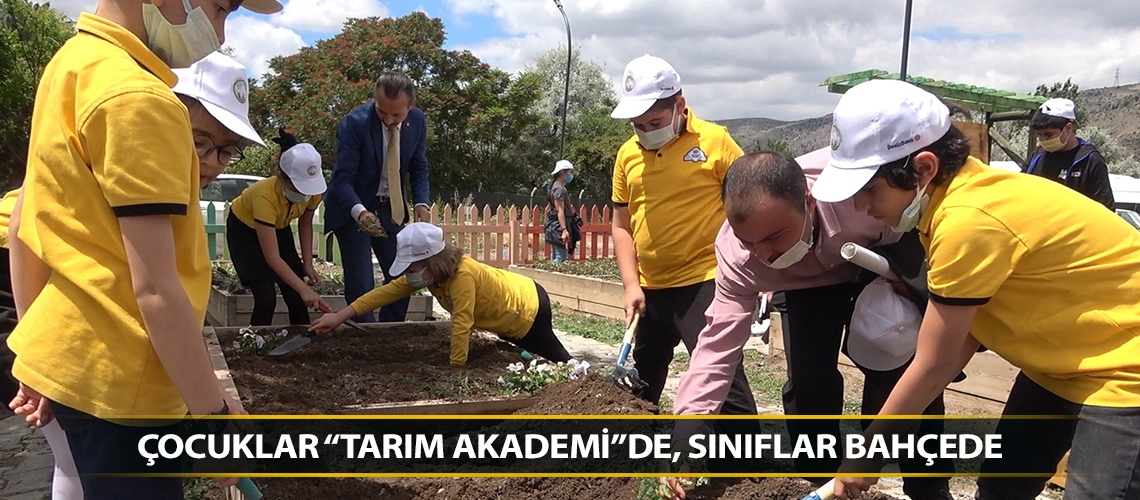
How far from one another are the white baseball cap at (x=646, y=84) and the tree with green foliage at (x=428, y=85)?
24643mm

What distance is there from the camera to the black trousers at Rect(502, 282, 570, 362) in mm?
5066

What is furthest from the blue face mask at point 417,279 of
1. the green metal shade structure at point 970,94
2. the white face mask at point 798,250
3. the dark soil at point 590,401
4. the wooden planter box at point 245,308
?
the green metal shade structure at point 970,94

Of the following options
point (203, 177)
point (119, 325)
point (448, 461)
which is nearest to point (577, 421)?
point (448, 461)

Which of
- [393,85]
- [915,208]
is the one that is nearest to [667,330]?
[915,208]

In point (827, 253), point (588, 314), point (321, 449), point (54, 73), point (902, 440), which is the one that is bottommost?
point (588, 314)

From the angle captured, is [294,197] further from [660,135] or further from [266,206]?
[660,135]

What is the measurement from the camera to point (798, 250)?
278cm

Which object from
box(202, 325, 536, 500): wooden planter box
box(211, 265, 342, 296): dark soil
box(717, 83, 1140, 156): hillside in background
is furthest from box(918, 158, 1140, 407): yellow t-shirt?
box(717, 83, 1140, 156): hillside in background

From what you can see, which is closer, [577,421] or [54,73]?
[54,73]

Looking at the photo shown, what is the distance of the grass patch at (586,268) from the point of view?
1027 centimetres

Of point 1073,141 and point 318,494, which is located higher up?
point 1073,141

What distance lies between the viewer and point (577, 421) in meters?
3.73

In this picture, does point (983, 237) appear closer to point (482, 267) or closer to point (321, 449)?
point (321, 449)

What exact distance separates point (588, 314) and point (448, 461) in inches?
219
